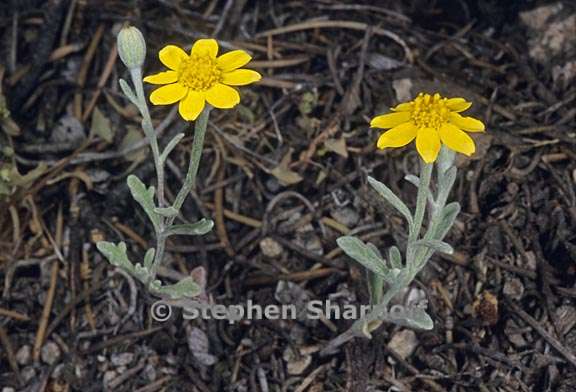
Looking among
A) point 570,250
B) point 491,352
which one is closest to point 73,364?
point 491,352

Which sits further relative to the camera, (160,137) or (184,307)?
(160,137)

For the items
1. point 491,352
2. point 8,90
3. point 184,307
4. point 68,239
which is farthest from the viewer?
point 8,90

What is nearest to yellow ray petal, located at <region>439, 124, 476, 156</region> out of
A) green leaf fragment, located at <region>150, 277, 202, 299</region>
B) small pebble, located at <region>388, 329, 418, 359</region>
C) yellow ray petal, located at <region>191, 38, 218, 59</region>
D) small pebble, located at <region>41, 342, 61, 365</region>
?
yellow ray petal, located at <region>191, 38, 218, 59</region>

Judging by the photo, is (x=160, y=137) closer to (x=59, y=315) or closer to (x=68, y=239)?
(x=68, y=239)

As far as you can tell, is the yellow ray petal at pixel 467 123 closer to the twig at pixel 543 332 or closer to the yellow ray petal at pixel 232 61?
the yellow ray petal at pixel 232 61

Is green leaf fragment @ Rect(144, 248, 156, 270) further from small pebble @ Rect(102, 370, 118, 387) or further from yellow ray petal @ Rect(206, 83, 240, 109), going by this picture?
yellow ray petal @ Rect(206, 83, 240, 109)

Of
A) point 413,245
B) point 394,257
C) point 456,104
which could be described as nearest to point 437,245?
point 413,245
